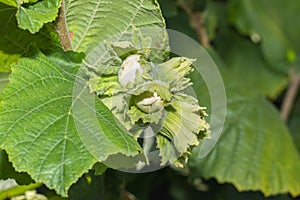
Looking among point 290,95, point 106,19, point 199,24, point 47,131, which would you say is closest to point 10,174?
point 47,131

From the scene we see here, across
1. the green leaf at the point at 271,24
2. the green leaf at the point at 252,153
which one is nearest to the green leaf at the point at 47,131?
the green leaf at the point at 252,153

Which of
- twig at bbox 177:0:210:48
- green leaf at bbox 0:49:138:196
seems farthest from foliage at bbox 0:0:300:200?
twig at bbox 177:0:210:48

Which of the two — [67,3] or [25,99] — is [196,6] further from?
[25,99]

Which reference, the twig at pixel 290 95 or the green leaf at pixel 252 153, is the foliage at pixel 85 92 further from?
the twig at pixel 290 95

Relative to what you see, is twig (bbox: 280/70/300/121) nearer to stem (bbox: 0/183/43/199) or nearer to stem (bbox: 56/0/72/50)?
stem (bbox: 0/183/43/199)

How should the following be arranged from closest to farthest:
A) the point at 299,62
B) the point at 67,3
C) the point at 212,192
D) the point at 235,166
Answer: the point at 67,3 → the point at 235,166 → the point at 212,192 → the point at 299,62

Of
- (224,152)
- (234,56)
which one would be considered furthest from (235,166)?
(234,56)
